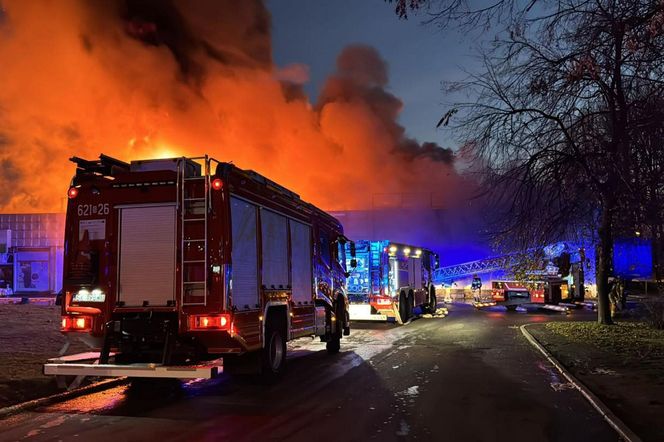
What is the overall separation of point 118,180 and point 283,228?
2766mm

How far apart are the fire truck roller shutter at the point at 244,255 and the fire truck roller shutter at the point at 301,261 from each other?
1690 mm

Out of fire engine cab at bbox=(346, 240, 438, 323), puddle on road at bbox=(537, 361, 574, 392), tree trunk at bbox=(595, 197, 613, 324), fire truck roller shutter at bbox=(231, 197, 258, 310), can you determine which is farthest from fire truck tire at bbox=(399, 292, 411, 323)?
fire truck roller shutter at bbox=(231, 197, 258, 310)

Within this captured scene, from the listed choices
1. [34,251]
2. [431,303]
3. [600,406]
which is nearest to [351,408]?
[600,406]

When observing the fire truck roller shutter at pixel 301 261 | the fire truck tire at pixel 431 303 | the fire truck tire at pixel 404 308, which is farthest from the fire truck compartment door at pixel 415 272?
the fire truck roller shutter at pixel 301 261

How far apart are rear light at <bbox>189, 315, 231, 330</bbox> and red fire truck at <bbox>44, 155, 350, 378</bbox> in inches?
0.5

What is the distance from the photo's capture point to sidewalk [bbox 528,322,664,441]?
256 inches

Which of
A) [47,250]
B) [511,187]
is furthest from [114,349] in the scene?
[47,250]

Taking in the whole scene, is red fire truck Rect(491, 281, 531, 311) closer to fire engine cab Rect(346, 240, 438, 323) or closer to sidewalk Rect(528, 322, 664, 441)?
fire engine cab Rect(346, 240, 438, 323)

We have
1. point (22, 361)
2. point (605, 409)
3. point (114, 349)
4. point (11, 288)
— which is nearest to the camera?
point (605, 409)

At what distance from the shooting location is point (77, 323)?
7820 mm

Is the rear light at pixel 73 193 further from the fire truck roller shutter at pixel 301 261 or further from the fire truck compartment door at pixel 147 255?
the fire truck roller shutter at pixel 301 261

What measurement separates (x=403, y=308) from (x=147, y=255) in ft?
45.5

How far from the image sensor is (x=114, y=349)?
7801 mm

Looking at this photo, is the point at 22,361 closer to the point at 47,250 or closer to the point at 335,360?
the point at 335,360
